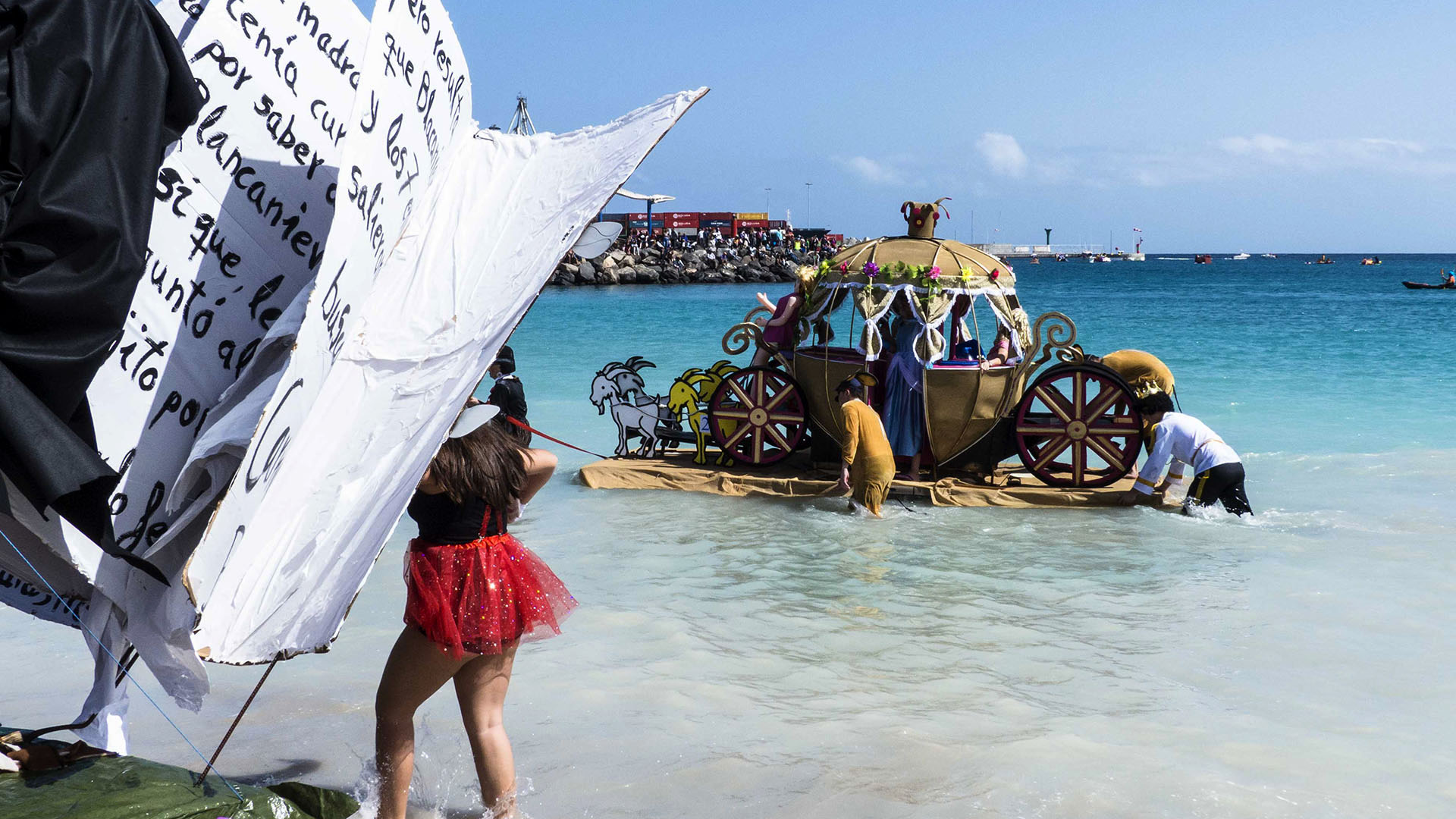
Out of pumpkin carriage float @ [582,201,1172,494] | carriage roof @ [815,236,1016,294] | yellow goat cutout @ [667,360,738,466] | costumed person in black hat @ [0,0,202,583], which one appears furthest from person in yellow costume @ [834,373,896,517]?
costumed person in black hat @ [0,0,202,583]

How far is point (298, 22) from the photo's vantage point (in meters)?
2.52

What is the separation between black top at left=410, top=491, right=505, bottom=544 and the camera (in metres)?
3.10

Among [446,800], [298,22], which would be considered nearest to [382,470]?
[298,22]

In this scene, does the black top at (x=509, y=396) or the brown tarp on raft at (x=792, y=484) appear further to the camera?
the brown tarp on raft at (x=792, y=484)

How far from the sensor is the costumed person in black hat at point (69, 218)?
1944mm

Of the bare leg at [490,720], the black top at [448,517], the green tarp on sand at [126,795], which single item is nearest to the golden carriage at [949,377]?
the bare leg at [490,720]

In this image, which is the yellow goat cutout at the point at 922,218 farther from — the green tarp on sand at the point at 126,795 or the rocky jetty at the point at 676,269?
the rocky jetty at the point at 676,269

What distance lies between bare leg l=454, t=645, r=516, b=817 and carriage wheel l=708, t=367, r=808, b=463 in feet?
20.3

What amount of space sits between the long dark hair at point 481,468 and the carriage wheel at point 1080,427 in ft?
20.7

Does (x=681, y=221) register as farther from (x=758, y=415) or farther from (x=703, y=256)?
(x=758, y=415)

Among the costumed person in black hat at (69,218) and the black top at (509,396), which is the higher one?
the costumed person in black hat at (69,218)

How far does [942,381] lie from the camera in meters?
8.70

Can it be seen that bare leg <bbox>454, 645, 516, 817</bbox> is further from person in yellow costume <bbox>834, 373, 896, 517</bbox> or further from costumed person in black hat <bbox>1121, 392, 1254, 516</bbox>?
costumed person in black hat <bbox>1121, 392, 1254, 516</bbox>

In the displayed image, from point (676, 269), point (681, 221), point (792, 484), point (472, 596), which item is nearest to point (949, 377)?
point (792, 484)
